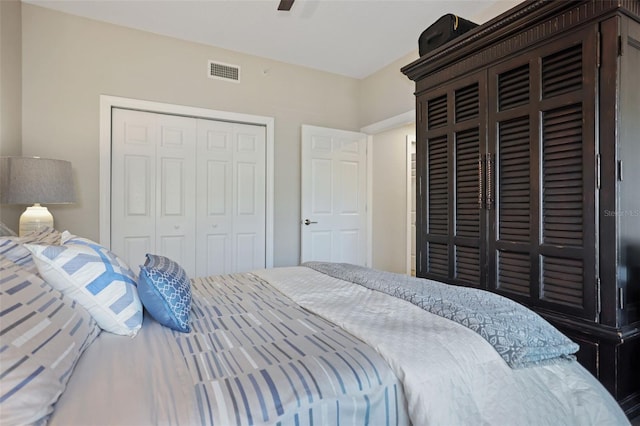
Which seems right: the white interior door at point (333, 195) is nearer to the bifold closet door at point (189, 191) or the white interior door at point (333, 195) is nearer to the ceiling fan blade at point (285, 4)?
the bifold closet door at point (189, 191)

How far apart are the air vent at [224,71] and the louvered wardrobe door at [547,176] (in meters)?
2.63

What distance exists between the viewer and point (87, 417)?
2.21 feet

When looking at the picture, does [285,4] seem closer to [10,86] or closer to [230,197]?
[230,197]

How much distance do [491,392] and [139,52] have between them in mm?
3755

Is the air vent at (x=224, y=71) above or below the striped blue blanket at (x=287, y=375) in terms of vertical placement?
above

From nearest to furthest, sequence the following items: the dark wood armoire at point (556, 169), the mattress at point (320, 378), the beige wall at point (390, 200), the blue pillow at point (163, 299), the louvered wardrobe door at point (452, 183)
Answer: the mattress at point (320, 378), the blue pillow at point (163, 299), the dark wood armoire at point (556, 169), the louvered wardrobe door at point (452, 183), the beige wall at point (390, 200)

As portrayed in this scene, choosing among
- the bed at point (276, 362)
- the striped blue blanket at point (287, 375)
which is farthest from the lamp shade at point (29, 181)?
the striped blue blanket at point (287, 375)

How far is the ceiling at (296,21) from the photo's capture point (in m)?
2.80

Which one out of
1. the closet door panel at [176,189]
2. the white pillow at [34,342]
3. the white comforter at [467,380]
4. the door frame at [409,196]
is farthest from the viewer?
the door frame at [409,196]

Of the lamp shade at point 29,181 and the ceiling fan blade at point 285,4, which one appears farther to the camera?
the lamp shade at point 29,181

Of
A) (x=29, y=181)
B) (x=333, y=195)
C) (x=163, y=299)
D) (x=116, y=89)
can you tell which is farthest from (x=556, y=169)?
(x=116, y=89)

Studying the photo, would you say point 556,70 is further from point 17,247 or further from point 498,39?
point 17,247

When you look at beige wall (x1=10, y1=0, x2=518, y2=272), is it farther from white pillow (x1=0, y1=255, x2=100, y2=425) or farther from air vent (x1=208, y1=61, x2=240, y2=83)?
white pillow (x1=0, y1=255, x2=100, y2=425)

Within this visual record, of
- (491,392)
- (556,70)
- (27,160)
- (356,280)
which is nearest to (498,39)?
(556,70)
